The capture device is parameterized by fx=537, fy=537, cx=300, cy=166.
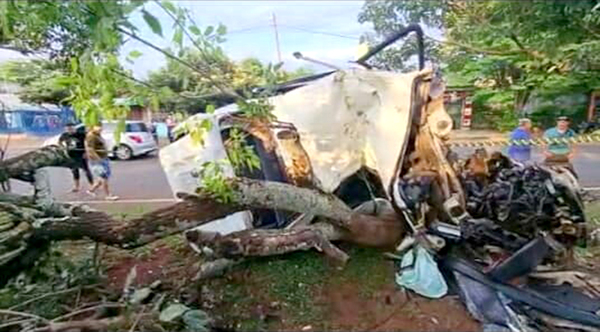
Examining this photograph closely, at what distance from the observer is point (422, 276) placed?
4234mm

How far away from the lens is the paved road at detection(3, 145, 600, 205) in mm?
9453

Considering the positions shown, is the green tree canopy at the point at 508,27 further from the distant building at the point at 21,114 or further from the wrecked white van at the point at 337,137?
the distant building at the point at 21,114

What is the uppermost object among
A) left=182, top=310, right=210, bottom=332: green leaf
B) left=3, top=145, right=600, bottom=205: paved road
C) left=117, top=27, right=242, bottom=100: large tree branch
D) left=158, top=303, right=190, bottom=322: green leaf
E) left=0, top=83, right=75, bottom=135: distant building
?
left=117, top=27, right=242, bottom=100: large tree branch

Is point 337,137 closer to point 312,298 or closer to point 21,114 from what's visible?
point 312,298

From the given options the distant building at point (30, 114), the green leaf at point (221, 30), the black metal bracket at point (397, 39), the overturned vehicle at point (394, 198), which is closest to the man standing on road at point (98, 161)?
the distant building at point (30, 114)

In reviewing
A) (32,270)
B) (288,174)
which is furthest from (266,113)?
(32,270)

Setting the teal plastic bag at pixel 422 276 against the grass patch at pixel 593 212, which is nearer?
the teal plastic bag at pixel 422 276

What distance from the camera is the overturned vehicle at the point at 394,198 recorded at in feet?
13.6

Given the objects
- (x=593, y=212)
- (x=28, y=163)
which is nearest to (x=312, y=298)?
(x=28, y=163)

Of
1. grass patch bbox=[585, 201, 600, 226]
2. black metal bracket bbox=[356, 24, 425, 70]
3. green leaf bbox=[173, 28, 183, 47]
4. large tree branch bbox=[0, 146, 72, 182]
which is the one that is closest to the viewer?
green leaf bbox=[173, 28, 183, 47]

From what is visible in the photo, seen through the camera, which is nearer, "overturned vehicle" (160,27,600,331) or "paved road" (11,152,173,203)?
"overturned vehicle" (160,27,600,331)

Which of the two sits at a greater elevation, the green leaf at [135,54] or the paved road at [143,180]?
the green leaf at [135,54]

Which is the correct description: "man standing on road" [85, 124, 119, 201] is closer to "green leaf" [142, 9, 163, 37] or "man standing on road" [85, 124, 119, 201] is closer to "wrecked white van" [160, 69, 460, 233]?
"wrecked white van" [160, 69, 460, 233]

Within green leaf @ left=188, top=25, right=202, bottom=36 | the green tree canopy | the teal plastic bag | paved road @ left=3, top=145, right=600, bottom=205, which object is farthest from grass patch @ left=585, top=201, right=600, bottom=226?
green leaf @ left=188, top=25, right=202, bottom=36
